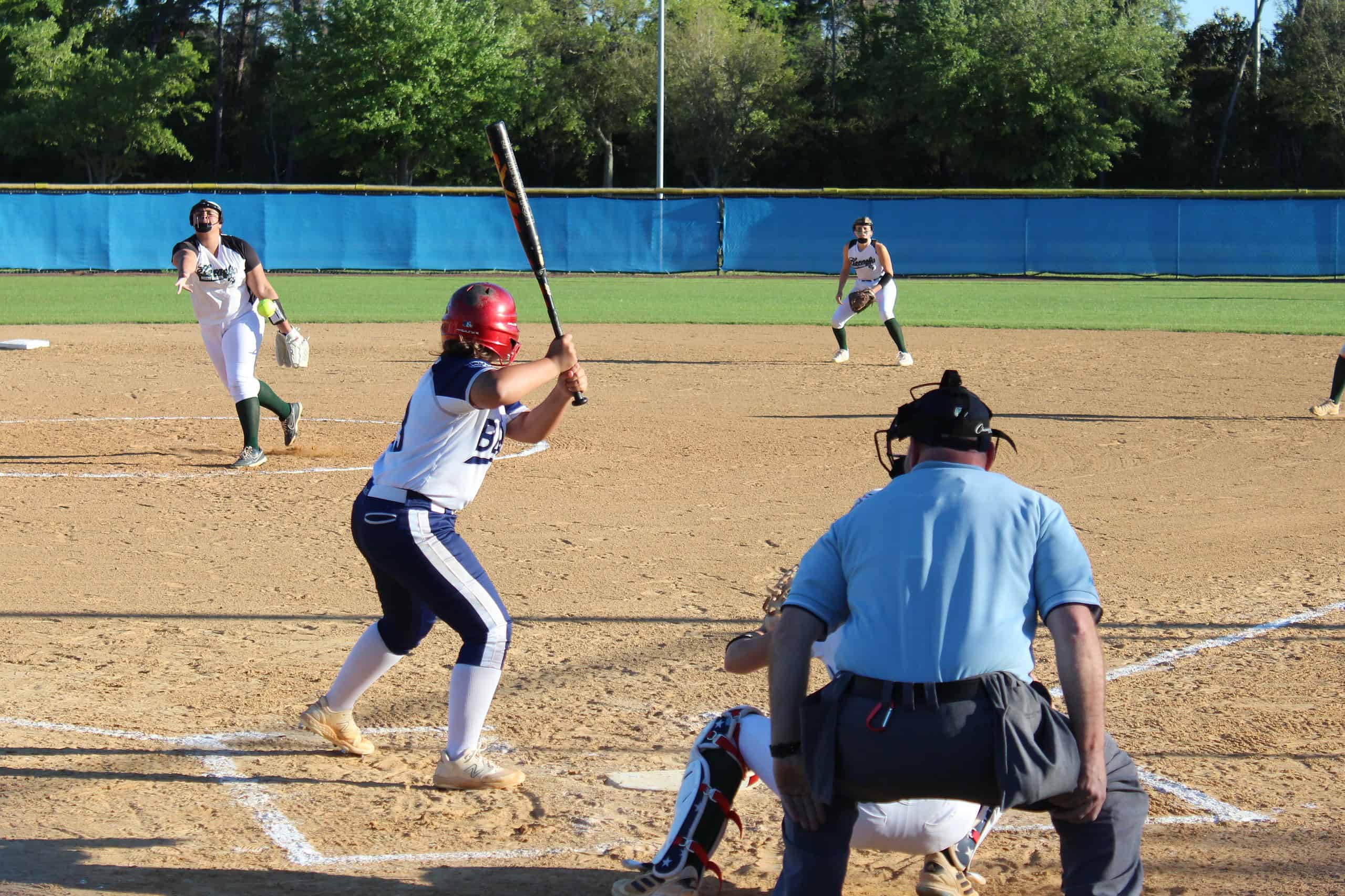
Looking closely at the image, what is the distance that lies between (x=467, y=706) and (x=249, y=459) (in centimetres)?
639

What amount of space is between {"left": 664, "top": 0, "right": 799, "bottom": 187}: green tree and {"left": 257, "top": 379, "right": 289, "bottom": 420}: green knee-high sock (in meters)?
47.9

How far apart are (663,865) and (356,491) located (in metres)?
6.31

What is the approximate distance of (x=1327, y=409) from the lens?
12.6 m

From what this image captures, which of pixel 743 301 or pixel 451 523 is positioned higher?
pixel 743 301

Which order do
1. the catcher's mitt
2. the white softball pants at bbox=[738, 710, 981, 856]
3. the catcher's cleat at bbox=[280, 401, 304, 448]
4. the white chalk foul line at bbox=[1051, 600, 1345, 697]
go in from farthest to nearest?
the catcher's mitt → the catcher's cleat at bbox=[280, 401, 304, 448] → the white chalk foul line at bbox=[1051, 600, 1345, 697] → the white softball pants at bbox=[738, 710, 981, 856]

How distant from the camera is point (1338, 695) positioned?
5613mm

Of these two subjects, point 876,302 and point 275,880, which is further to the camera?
point 876,302

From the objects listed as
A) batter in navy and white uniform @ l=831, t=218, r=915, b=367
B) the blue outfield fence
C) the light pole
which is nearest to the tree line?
the light pole

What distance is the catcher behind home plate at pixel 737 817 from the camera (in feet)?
11.3

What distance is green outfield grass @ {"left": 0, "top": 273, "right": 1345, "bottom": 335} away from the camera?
22.7m

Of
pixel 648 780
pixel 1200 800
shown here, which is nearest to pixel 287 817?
pixel 648 780

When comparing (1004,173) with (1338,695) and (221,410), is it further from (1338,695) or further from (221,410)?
(1338,695)

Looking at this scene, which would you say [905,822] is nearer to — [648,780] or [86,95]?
[648,780]

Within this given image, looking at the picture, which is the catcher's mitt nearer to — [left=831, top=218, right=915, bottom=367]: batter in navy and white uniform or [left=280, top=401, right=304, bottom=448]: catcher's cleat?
[left=831, top=218, right=915, bottom=367]: batter in navy and white uniform
